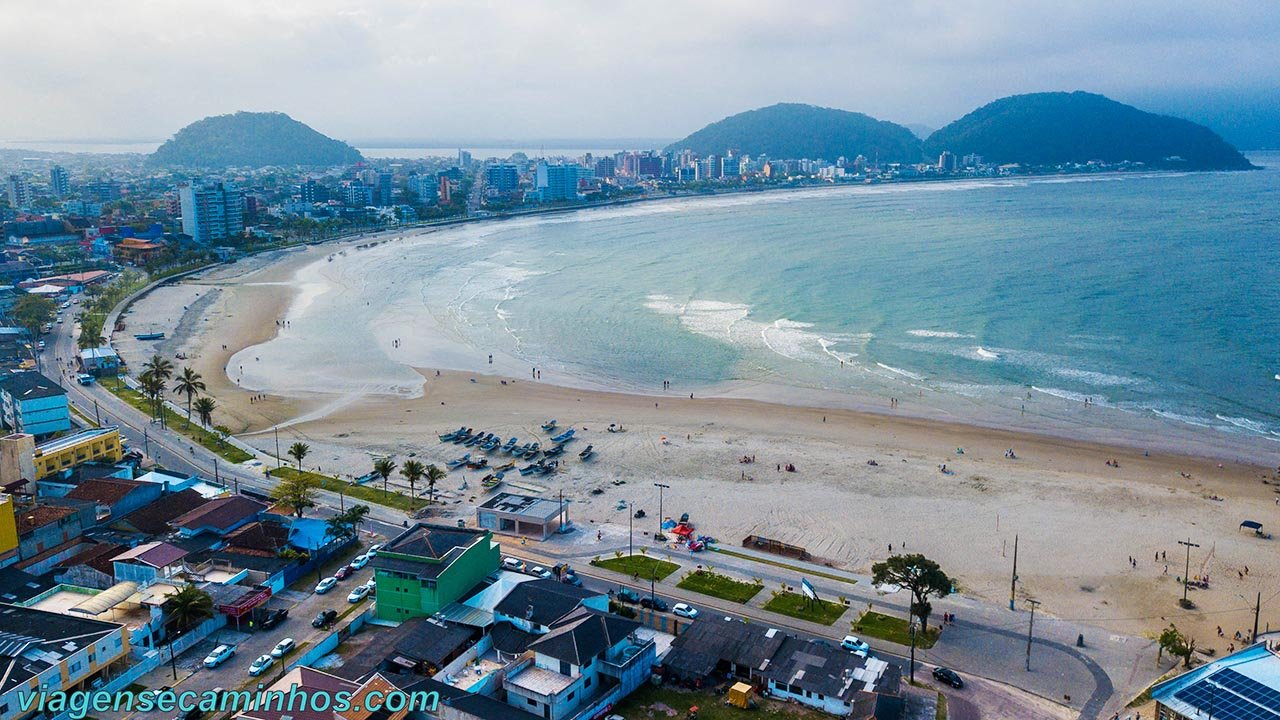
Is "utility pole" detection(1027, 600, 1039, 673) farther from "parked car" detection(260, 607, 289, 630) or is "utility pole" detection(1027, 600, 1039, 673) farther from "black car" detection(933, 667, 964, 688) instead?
"parked car" detection(260, 607, 289, 630)

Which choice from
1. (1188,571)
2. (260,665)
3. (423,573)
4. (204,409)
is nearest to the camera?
(260,665)

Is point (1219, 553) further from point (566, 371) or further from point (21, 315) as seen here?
point (21, 315)

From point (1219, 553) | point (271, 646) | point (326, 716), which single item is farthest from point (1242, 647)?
point (271, 646)

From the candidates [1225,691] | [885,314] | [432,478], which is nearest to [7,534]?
[432,478]

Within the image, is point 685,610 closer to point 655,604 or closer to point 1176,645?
point 655,604

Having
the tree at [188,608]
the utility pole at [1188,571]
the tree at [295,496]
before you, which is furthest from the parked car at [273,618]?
the utility pole at [1188,571]

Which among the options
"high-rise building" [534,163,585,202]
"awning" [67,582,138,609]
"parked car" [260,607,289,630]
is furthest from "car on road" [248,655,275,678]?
"high-rise building" [534,163,585,202]
